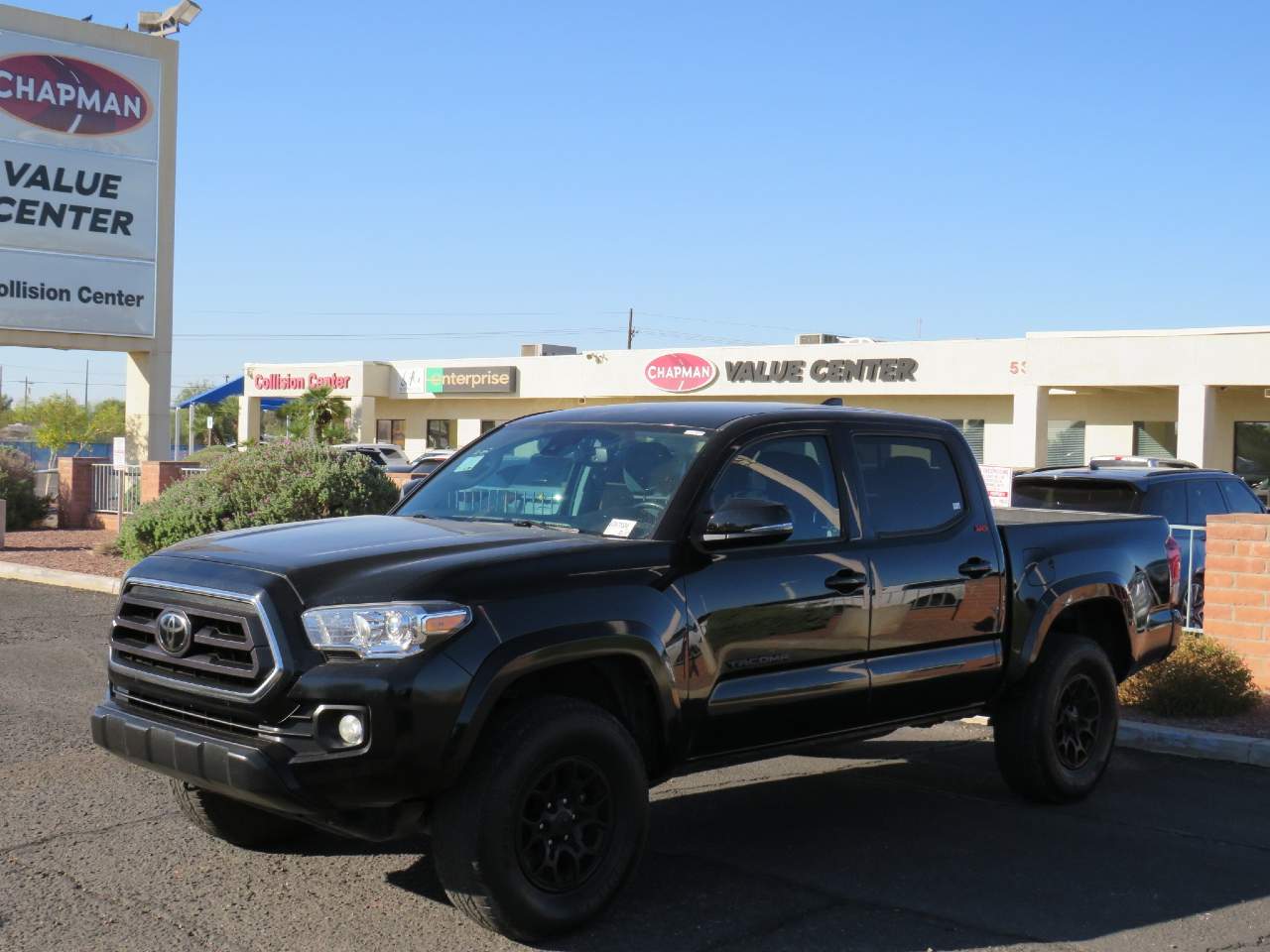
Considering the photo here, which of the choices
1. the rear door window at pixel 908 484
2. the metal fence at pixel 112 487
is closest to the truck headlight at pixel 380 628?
the rear door window at pixel 908 484

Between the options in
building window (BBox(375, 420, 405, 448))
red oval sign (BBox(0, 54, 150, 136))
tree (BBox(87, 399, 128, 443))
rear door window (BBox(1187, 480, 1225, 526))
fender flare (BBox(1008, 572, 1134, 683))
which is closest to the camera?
fender flare (BBox(1008, 572, 1134, 683))

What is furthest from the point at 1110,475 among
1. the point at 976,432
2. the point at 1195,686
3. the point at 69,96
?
Result: the point at 976,432

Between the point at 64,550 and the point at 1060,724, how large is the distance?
1645cm

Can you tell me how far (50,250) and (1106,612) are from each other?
23.3 metres

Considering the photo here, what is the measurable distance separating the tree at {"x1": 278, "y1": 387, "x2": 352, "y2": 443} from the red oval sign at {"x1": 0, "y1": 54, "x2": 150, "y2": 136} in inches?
947

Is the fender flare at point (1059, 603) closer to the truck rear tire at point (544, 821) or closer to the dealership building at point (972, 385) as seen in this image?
the truck rear tire at point (544, 821)

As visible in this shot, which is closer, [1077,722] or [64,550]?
[1077,722]

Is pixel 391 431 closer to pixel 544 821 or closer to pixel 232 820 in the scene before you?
pixel 232 820

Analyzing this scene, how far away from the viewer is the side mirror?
222 inches

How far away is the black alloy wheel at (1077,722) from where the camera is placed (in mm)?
7426

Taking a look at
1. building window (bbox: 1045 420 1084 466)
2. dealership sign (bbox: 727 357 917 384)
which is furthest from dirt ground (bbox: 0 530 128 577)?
building window (bbox: 1045 420 1084 466)

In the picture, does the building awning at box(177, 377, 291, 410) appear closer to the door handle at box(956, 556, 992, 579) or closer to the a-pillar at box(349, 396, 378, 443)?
the a-pillar at box(349, 396, 378, 443)

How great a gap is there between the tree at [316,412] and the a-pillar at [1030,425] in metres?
24.5

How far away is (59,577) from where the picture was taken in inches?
669
